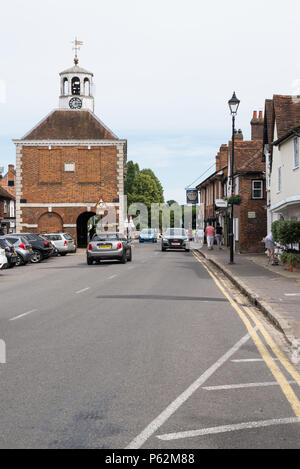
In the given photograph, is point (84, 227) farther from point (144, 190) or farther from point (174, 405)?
point (174, 405)

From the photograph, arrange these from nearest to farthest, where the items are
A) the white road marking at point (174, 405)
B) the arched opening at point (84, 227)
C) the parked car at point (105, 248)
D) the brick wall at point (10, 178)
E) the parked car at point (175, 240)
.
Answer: the white road marking at point (174, 405)
the parked car at point (105, 248)
the parked car at point (175, 240)
the arched opening at point (84, 227)
the brick wall at point (10, 178)

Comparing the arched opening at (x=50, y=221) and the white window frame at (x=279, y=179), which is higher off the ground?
the white window frame at (x=279, y=179)

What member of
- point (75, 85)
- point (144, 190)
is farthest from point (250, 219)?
point (144, 190)

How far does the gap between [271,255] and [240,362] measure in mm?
19818

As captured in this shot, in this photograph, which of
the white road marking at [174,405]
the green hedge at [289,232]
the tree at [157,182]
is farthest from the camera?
the tree at [157,182]

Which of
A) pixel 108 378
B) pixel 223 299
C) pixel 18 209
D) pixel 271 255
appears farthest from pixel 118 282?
pixel 18 209

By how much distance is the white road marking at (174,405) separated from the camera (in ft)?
14.9

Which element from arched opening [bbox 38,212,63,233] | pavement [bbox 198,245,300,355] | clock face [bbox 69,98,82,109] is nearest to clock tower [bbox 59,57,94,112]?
clock face [bbox 69,98,82,109]

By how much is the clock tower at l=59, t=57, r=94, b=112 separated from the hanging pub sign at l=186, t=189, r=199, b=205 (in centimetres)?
2502

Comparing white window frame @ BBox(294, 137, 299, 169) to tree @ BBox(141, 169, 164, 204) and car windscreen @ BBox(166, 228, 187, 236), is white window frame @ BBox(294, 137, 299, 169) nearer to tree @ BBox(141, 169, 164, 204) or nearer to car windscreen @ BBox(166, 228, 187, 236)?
car windscreen @ BBox(166, 228, 187, 236)

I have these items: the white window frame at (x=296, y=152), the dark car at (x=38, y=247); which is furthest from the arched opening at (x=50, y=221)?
the white window frame at (x=296, y=152)

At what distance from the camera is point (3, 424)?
194 inches

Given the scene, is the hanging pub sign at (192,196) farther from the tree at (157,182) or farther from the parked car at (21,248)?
the parked car at (21,248)

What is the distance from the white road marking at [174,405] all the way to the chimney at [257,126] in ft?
140
